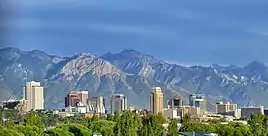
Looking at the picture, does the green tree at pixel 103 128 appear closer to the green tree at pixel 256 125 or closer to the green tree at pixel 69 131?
the green tree at pixel 69 131

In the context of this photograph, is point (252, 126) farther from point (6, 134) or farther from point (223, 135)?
point (6, 134)

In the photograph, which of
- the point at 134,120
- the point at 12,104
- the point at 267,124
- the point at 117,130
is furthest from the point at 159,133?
the point at 12,104

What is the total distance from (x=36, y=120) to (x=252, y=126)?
17.7 metres

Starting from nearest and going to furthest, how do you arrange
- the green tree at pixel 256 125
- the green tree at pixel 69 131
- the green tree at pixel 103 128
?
the green tree at pixel 69 131 < the green tree at pixel 103 128 < the green tree at pixel 256 125

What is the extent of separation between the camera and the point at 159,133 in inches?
2231

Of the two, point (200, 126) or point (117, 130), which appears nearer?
point (117, 130)

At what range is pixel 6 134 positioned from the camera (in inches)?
1642

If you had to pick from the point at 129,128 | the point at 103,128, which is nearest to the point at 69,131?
the point at 103,128

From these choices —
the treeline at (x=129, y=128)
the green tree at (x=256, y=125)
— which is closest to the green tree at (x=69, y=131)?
the treeline at (x=129, y=128)

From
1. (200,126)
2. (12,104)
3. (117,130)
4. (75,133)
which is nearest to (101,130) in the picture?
(75,133)

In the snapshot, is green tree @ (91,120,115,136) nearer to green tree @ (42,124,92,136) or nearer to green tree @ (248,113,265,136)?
green tree @ (42,124,92,136)

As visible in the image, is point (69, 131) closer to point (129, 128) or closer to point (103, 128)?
point (103, 128)

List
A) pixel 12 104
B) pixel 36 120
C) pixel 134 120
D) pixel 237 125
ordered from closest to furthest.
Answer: pixel 134 120 → pixel 36 120 → pixel 237 125 → pixel 12 104

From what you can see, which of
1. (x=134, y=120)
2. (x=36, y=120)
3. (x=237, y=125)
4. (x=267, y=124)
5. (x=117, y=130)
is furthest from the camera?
(x=237, y=125)
